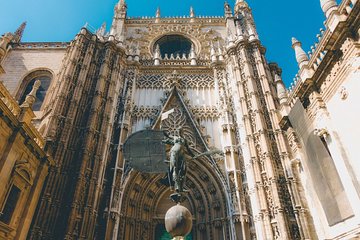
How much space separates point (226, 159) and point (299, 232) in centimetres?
499

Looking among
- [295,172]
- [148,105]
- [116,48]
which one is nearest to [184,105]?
[148,105]

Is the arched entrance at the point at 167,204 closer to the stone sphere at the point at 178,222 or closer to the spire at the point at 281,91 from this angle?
the spire at the point at 281,91

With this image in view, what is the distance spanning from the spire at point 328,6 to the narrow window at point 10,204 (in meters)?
13.9

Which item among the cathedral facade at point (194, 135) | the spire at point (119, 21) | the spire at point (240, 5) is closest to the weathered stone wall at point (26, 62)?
the cathedral facade at point (194, 135)

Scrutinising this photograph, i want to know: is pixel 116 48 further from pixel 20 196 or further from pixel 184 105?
pixel 20 196

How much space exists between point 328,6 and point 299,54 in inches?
111

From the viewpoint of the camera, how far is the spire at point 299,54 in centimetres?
1318

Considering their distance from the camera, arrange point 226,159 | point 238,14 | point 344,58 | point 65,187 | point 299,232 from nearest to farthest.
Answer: point 344,58 → point 299,232 → point 65,187 → point 226,159 → point 238,14

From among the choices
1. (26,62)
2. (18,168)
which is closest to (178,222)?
(18,168)

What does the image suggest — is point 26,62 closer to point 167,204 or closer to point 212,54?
point 212,54

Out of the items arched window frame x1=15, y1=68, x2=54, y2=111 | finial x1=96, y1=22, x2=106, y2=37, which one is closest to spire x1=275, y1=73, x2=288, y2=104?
finial x1=96, y1=22, x2=106, y2=37

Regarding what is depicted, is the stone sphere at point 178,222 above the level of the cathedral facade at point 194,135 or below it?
below

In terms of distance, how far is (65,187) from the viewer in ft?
38.5

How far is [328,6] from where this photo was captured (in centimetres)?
1123
